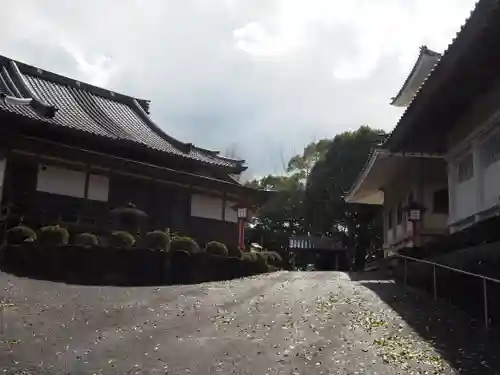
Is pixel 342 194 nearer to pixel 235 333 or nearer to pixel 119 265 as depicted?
pixel 119 265

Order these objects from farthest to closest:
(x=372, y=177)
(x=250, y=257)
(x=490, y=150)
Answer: (x=372, y=177) < (x=250, y=257) < (x=490, y=150)

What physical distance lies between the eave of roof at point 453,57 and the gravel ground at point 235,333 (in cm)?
369

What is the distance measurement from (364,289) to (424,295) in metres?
1.76

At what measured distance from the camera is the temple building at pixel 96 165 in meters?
20.7

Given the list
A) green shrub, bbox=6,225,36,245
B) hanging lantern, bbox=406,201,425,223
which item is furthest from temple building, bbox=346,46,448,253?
green shrub, bbox=6,225,36,245

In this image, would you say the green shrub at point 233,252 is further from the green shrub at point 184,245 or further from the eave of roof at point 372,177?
the eave of roof at point 372,177

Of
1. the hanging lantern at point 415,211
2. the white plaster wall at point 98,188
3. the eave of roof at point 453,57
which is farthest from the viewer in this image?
the white plaster wall at point 98,188

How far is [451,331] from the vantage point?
830cm

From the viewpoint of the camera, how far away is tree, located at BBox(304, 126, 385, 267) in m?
37.7

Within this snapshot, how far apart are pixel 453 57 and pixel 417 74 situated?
1267 cm

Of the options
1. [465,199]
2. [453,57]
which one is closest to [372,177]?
[465,199]

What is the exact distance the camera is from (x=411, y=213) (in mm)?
18984

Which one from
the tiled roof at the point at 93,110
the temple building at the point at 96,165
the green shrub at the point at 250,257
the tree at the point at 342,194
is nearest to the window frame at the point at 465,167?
the green shrub at the point at 250,257

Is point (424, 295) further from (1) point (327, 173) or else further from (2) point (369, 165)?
(1) point (327, 173)
